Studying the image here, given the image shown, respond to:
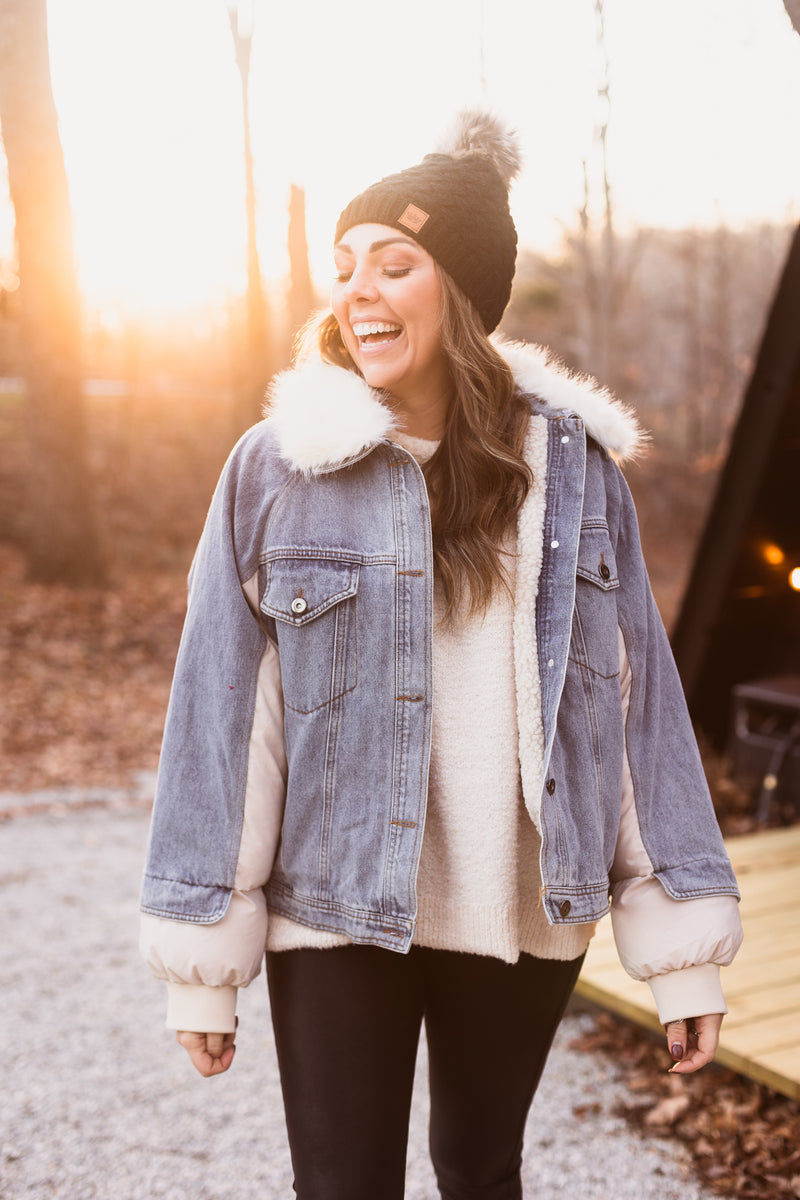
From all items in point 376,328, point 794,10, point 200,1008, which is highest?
point 794,10

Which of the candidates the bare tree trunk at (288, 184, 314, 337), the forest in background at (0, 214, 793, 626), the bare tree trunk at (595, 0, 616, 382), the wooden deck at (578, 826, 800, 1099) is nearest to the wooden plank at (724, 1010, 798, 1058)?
the wooden deck at (578, 826, 800, 1099)

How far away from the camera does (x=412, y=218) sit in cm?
195

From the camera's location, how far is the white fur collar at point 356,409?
1837 mm

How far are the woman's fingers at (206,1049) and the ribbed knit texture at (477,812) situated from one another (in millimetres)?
178

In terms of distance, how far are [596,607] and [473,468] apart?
35cm

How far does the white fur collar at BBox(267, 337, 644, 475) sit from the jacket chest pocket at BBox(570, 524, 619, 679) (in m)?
0.25

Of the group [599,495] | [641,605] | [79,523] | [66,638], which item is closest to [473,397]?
[599,495]

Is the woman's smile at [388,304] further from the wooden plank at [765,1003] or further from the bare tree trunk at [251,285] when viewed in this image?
the bare tree trunk at [251,285]

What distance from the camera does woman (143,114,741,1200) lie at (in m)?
1.76

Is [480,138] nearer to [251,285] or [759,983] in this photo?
[759,983]

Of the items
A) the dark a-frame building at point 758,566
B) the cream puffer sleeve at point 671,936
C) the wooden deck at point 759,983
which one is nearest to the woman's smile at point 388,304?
the cream puffer sleeve at point 671,936

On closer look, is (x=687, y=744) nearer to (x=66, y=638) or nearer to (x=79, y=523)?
(x=66, y=638)

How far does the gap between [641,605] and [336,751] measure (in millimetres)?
650

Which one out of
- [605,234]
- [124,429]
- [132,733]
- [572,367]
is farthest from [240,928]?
[605,234]
